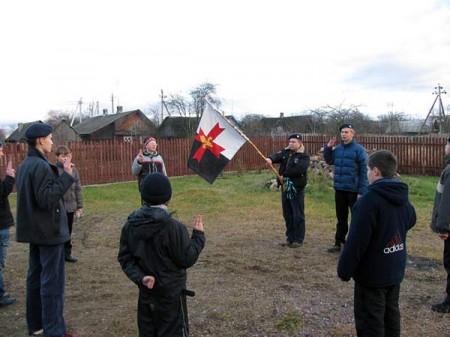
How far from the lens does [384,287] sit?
3.24 metres

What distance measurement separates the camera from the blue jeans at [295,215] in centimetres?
718

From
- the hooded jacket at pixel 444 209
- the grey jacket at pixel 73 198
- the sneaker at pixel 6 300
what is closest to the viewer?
the hooded jacket at pixel 444 209

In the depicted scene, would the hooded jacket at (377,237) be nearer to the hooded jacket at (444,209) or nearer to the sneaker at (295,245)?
the hooded jacket at (444,209)

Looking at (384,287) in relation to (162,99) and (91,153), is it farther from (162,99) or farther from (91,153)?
(162,99)

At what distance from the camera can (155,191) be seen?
9.99 feet

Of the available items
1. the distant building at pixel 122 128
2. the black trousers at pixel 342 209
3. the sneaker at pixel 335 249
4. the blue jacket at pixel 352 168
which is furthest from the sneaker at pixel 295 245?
the distant building at pixel 122 128

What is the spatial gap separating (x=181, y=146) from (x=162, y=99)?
115ft

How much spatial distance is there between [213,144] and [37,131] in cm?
324

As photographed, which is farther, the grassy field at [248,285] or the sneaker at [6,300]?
the sneaker at [6,300]

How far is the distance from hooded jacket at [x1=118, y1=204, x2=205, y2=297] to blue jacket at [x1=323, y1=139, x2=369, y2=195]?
4063 mm

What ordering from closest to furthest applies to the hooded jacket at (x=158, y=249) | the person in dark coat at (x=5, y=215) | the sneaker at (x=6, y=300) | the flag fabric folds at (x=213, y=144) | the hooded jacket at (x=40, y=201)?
the hooded jacket at (x=158, y=249) < the hooded jacket at (x=40, y=201) < the person in dark coat at (x=5, y=215) < the sneaker at (x=6, y=300) < the flag fabric folds at (x=213, y=144)

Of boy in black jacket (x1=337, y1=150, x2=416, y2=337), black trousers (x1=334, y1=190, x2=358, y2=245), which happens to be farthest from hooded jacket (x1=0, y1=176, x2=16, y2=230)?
black trousers (x1=334, y1=190, x2=358, y2=245)

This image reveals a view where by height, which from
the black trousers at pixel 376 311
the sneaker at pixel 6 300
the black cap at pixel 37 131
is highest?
the black cap at pixel 37 131

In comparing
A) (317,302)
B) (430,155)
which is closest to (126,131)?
(430,155)
